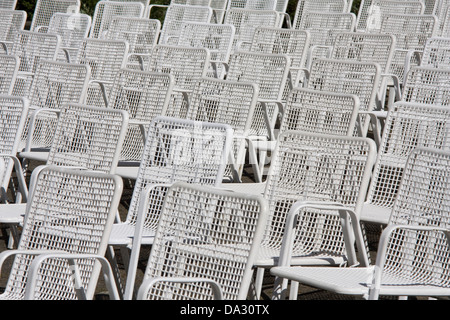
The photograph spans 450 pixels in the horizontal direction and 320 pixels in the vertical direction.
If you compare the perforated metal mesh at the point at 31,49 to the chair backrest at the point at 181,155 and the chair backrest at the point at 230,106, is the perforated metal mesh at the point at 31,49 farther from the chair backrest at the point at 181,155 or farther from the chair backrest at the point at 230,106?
the chair backrest at the point at 181,155

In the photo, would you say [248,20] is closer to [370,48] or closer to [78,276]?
[370,48]

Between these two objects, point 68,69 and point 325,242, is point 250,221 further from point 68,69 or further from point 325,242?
point 68,69

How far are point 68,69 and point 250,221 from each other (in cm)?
334

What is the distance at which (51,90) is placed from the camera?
6.09 meters

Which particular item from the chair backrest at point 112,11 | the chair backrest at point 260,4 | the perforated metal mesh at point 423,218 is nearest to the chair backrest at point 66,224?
the perforated metal mesh at point 423,218

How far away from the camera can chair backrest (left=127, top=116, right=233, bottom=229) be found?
13.8 ft

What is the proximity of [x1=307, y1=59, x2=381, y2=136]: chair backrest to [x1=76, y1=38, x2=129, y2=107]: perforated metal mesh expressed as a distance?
1.74 metres

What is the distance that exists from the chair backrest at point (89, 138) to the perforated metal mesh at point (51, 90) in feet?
3.17

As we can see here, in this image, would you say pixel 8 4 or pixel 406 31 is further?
pixel 8 4

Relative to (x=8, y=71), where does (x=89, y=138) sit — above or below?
below

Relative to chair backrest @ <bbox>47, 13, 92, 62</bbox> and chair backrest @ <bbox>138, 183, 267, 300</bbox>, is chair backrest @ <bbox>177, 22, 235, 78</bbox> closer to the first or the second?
chair backrest @ <bbox>47, 13, 92, 62</bbox>

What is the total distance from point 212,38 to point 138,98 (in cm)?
246

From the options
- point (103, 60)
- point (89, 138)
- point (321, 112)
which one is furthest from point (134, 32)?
point (321, 112)
